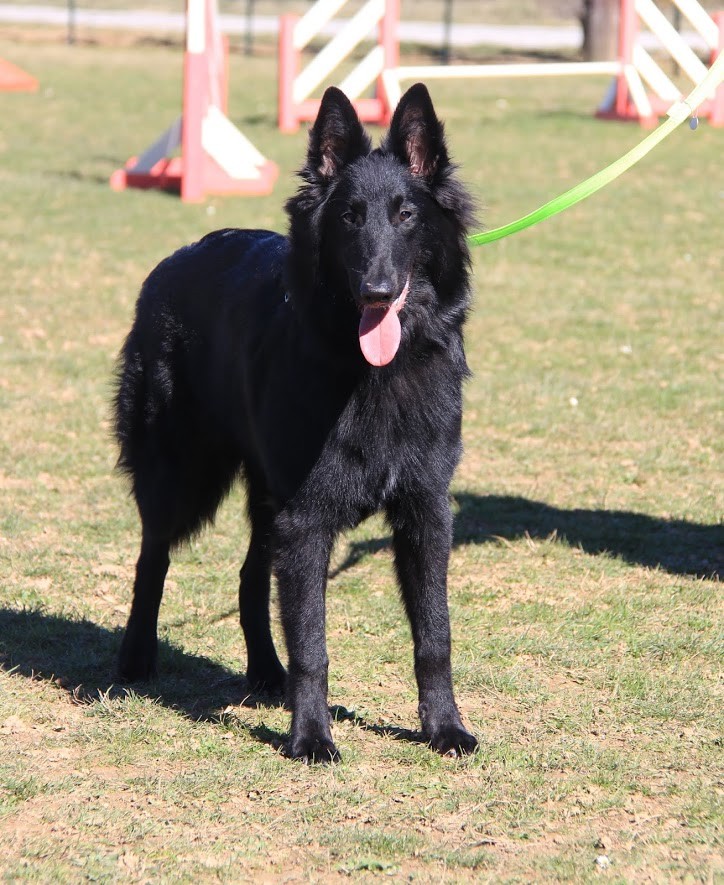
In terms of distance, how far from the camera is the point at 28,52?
91.2ft

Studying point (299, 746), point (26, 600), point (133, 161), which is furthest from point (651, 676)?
point (133, 161)

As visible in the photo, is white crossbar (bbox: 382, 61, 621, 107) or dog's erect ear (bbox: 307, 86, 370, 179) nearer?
dog's erect ear (bbox: 307, 86, 370, 179)

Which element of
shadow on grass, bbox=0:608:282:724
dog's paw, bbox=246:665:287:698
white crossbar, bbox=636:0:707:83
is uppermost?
white crossbar, bbox=636:0:707:83

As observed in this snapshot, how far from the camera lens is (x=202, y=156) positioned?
552 inches

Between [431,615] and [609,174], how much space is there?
1.81m

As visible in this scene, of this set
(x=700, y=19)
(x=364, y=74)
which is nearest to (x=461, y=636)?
(x=700, y=19)

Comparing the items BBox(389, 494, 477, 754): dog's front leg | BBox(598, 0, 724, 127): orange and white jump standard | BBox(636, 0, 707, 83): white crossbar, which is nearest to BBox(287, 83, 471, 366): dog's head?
BBox(389, 494, 477, 754): dog's front leg

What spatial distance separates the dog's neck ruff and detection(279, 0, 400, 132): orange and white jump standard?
1297 cm

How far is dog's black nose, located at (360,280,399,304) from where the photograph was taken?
3.69 metres

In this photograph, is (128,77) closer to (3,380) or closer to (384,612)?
(3,380)

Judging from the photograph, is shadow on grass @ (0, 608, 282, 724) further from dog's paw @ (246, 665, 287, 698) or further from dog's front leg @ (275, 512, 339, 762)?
dog's front leg @ (275, 512, 339, 762)

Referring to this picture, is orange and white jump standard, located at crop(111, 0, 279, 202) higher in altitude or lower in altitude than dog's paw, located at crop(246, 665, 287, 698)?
higher

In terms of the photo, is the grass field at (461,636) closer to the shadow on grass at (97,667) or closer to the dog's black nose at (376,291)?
the shadow on grass at (97,667)

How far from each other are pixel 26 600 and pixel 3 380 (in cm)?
353
